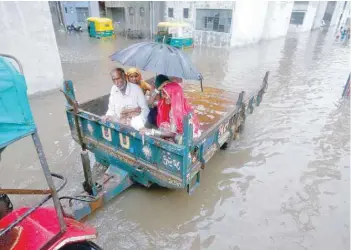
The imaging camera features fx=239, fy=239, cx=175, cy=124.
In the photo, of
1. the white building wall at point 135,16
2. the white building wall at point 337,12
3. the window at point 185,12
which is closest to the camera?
the window at point 185,12

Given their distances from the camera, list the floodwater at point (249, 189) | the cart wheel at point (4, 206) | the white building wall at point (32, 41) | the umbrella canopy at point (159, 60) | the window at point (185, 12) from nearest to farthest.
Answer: the cart wheel at point (4, 206) < the umbrella canopy at point (159, 60) < the floodwater at point (249, 189) < the white building wall at point (32, 41) < the window at point (185, 12)

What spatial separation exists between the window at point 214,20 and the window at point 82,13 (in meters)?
16.8

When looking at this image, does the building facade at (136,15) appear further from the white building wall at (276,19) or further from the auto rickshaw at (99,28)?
the white building wall at (276,19)

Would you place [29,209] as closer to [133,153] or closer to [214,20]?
[133,153]

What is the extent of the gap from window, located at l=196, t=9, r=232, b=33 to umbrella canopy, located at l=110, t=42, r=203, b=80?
1579 cm

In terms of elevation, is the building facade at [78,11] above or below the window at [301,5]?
below

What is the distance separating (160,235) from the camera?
3.32 metres

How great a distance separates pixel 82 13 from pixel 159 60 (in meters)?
30.5

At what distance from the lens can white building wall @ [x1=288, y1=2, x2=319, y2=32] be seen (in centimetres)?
3033

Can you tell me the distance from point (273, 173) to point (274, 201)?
0.79 m

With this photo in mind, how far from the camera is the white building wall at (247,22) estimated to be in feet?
57.1

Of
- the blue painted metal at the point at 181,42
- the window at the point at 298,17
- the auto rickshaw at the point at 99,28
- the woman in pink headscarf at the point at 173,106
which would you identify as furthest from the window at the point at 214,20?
the window at the point at 298,17

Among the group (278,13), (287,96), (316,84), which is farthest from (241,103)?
(278,13)

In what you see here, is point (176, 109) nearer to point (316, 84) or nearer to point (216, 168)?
point (216, 168)
